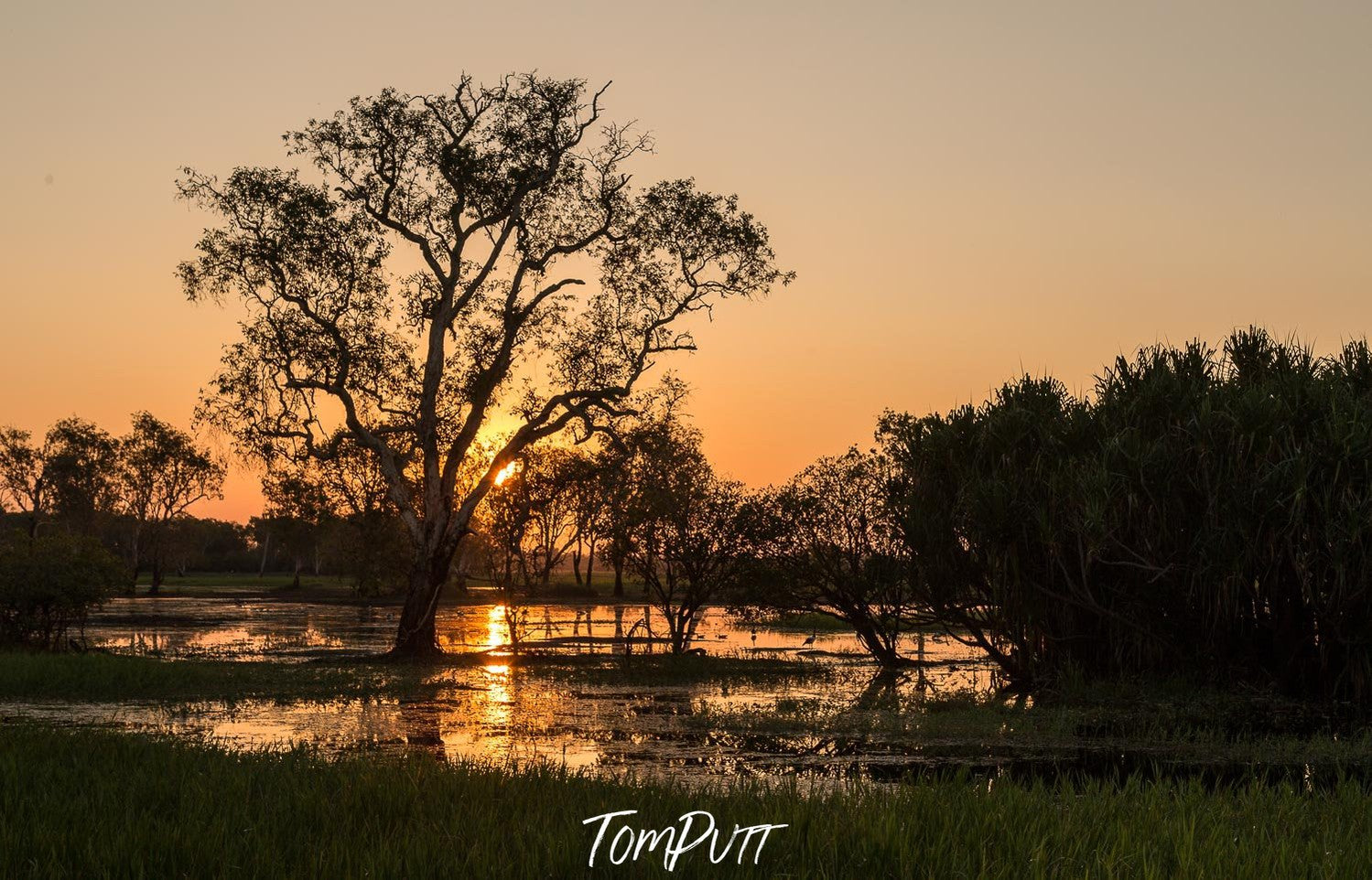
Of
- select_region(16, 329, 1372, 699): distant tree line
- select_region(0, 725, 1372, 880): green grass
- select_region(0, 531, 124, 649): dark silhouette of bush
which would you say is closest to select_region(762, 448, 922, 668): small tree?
select_region(16, 329, 1372, 699): distant tree line

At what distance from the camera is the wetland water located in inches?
728

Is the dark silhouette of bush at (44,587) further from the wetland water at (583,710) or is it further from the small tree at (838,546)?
the small tree at (838,546)

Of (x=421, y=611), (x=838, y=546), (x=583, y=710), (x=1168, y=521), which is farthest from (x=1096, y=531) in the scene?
(x=421, y=611)

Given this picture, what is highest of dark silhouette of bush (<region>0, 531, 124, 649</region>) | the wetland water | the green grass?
dark silhouette of bush (<region>0, 531, 124, 649</region>)

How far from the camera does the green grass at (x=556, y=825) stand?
905cm

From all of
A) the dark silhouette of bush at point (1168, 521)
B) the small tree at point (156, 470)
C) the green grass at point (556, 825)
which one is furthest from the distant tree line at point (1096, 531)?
the small tree at point (156, 470)

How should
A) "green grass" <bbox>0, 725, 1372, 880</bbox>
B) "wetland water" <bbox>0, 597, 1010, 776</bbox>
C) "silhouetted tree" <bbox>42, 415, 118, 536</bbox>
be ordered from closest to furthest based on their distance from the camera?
"green grass" <bbox>0, 725, 1372, 880</bbox>, "wetland water" <bbox>0, 597, 1010, 776</bbox>, "silhouetted tree" <bbox>42, 415, 118, 536</bbox>

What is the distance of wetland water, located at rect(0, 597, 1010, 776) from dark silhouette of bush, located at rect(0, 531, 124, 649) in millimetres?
4493

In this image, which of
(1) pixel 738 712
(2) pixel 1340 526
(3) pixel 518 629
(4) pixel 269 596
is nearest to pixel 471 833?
(1) pixel 738 712

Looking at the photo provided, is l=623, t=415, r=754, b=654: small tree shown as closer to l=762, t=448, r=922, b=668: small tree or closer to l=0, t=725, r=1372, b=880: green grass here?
l=762, t=448, r=922, b=668: small tree

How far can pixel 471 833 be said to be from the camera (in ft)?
32.9

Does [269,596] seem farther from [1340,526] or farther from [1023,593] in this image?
[1340,526]

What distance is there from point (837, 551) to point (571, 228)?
13.0 m

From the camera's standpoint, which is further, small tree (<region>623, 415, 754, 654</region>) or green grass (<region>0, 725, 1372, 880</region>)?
small tree (<region>623, 415, 754, 654</region>)
